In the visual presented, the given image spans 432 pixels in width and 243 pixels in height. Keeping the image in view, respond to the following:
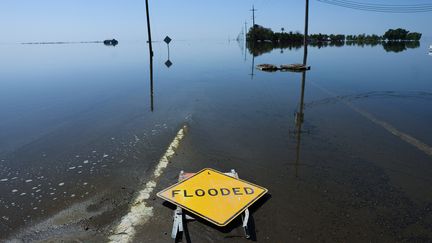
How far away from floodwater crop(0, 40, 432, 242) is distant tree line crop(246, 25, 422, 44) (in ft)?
273

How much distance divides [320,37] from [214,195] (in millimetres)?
120541

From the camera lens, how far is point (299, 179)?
243 inches

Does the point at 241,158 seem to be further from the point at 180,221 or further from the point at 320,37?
the point at 320,37

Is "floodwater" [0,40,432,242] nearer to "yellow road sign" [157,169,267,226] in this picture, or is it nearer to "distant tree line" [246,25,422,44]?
"yellow road sign" [157,169,267,226]

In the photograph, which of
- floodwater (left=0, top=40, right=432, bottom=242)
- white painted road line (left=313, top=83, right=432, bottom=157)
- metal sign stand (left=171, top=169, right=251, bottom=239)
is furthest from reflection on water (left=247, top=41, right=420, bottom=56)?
metal sign stand (left=171, top=169, right=251, bottom=239)

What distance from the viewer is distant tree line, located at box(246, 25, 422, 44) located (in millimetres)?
99000


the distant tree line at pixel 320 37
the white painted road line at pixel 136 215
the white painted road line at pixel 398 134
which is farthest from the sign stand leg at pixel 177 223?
the distant tree line at pixel 320 37

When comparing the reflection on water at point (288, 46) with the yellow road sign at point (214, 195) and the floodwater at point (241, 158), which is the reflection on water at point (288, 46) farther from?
the yellow road sign at point (214, 195)

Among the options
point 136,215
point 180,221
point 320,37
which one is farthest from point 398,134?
point 320,37

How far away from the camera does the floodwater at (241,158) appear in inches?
188

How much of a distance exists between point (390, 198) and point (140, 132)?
666 cm

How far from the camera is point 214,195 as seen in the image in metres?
5.33

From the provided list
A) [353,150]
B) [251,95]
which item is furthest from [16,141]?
[251,95]

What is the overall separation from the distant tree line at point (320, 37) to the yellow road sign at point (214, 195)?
9060cm
